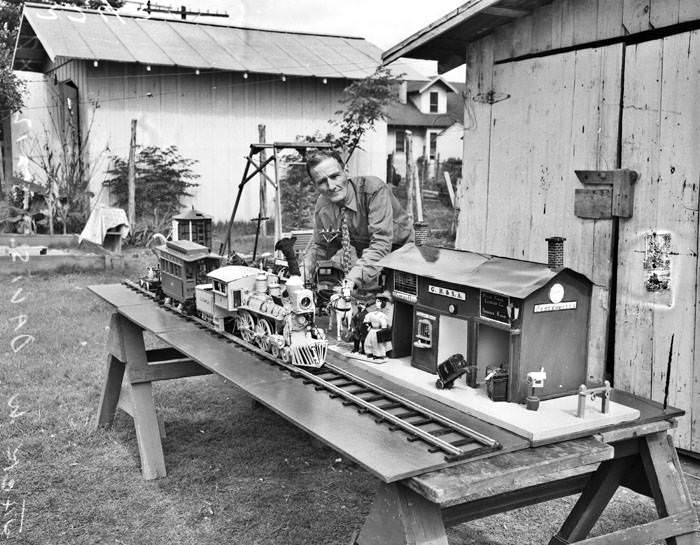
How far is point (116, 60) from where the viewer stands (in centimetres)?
1848

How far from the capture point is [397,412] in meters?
3.51

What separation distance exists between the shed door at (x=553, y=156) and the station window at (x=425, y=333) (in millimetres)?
2499

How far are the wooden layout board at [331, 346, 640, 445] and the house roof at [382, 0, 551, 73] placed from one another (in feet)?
12.3

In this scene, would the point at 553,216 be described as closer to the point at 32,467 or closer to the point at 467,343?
the point at 467,343

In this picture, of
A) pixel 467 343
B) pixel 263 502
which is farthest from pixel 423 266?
pixel 263 502

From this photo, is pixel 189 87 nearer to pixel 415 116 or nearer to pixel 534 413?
pixel 534 413

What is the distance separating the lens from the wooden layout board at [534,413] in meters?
3.17

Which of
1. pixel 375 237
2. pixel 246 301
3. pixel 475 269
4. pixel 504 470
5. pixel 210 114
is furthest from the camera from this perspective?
pixel 210 114

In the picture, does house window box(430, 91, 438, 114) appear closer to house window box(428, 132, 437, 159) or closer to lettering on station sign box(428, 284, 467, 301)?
house window box(428, 132, 437, 159)

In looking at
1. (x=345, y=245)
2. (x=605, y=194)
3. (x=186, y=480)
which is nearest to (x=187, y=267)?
(x=345, y=245)

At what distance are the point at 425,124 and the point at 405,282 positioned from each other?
3693cm

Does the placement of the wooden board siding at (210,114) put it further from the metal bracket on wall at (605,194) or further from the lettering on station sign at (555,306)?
the lettering on station sign at (555,306)

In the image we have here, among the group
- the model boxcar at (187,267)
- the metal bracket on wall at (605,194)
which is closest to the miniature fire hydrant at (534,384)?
the model boxcar at (187,267)

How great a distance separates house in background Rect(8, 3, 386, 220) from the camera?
19.3 m
